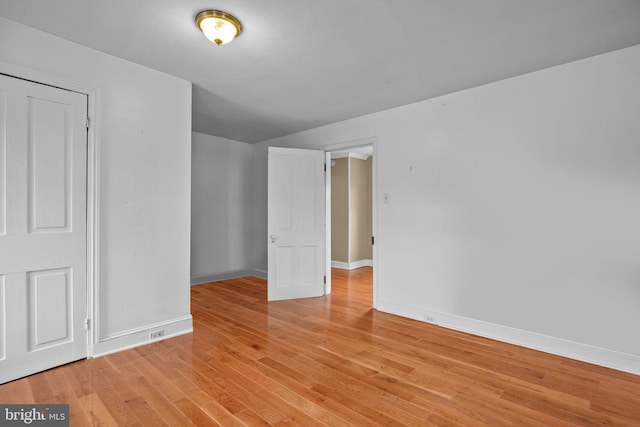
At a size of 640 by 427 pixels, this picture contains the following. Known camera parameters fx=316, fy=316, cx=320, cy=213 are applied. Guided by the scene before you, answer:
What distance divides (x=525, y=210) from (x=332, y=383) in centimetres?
234

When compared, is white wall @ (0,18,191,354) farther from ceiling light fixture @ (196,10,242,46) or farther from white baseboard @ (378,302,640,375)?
white baseboard @ (378,302,640,375)

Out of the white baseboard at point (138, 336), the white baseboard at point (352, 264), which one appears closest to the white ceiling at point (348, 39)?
the white baseboard at point (138, 336)

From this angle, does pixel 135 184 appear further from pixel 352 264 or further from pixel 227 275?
pixel 352 264

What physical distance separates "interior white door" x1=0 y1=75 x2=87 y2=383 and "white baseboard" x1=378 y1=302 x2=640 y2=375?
330cm

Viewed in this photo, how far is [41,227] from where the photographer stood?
239cm

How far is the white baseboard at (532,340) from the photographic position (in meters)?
2.53

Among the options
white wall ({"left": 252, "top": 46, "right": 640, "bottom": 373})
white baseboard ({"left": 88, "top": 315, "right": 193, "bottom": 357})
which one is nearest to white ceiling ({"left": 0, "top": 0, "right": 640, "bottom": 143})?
white wall ({"left": 252, "top": 46, "right": 640, "bottom": 373})

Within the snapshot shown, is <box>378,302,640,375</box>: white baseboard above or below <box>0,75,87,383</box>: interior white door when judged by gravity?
below

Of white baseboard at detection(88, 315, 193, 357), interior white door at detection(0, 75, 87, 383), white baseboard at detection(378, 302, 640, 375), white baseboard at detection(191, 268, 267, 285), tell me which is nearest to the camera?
interior white door at detection(0, 75, 87, 383)

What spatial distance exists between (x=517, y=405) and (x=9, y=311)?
11.6 feet

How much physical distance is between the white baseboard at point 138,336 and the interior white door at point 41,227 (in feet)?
0.41

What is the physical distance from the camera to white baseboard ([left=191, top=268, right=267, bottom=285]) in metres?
5.34

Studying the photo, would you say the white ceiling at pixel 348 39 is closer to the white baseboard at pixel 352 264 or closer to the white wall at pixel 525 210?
the white wall at pixel 525 210

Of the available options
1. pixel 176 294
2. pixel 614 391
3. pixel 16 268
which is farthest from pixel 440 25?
pixel 16 268
